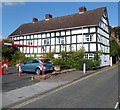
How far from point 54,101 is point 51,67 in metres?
7.74

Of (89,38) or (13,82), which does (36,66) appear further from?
(89,38)

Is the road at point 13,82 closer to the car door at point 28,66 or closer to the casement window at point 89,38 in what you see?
the car door at point 28,66

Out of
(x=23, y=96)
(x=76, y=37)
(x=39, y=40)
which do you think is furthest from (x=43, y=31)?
(x=23, y=96)

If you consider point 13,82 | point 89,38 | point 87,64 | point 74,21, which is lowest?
point 13,82

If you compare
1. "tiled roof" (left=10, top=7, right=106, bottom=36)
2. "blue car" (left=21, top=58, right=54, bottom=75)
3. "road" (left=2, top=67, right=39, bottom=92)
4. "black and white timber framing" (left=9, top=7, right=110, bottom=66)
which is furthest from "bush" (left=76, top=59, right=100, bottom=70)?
"road" (left=2, top=67, right=39, bottom=92)

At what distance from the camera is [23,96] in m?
6.74

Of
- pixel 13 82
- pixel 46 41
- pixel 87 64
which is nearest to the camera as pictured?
pixel 13 82

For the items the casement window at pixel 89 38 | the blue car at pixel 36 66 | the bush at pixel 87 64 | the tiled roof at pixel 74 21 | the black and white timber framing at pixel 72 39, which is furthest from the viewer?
the tiled roof at pixel 74 21

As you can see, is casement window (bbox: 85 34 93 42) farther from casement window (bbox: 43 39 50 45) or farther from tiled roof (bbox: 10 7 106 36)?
casement window (bbox: 43 39 50 45)

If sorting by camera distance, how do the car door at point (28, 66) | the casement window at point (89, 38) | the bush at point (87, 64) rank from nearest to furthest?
1. the car door at point (28, 66)
2. the bush at point (87, 64)
3. the casement window at point (89, 38)

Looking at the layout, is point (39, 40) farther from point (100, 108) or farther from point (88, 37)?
point (100, 108)

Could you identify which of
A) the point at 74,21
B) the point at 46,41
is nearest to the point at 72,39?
the point at 74,21

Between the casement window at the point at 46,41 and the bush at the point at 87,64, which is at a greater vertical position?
the casement window at the point at 46,41

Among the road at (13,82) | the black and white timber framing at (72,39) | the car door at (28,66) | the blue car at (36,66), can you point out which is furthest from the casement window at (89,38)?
the road at (13,82)
